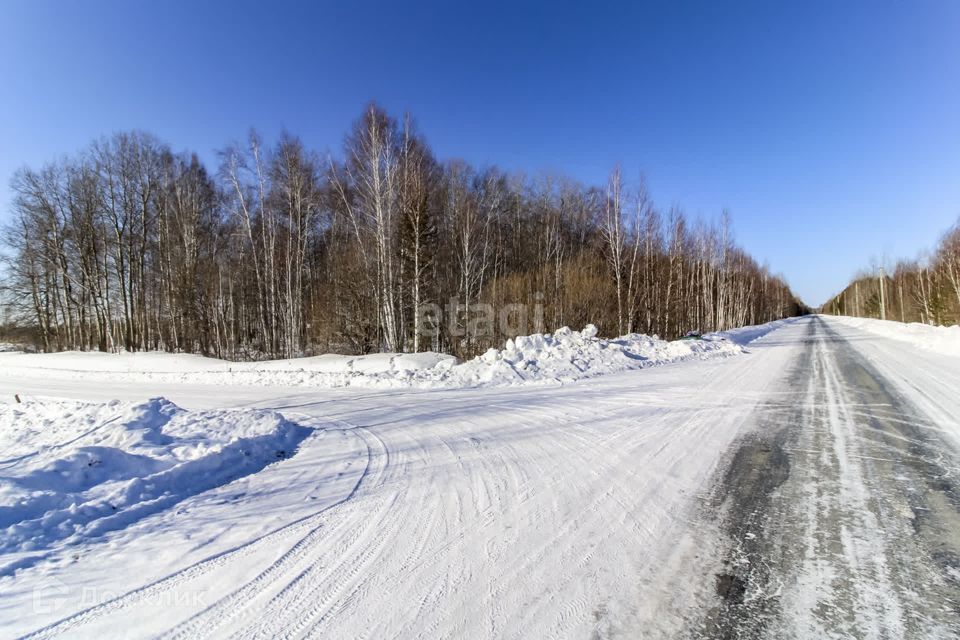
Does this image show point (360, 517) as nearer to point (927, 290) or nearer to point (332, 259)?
point (332, 259)

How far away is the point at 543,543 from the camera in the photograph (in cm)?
306

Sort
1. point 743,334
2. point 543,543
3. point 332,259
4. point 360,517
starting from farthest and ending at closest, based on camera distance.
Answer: point 743,334
point 332,259
point 360,517
point 543,543

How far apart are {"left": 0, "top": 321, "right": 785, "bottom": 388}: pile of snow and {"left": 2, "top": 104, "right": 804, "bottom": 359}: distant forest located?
155 inches

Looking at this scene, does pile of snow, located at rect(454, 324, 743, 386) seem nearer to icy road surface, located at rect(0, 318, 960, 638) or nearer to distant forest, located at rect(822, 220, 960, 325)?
icy road surface, located at rect(0, 318, 960, 638)

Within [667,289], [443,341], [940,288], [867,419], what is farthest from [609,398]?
[940,288]

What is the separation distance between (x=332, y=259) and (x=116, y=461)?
18.5 meters

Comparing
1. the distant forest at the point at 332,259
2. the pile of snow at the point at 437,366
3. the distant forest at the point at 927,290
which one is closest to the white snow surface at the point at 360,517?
the pile of snow at the point at 437,366

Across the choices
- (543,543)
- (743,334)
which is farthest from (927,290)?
(543,543)

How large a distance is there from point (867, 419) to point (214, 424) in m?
11.0

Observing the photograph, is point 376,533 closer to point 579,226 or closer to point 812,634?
point 812,634

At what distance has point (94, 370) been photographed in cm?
2005

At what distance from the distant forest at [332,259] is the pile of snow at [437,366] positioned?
3929 mm

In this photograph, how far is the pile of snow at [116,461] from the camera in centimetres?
360

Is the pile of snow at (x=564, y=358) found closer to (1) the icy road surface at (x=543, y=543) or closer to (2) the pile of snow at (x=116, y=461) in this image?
(1) the icy road surface at (x=543, y=543)
